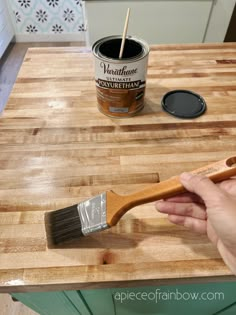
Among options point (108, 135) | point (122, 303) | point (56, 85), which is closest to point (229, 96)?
point (108, 135)

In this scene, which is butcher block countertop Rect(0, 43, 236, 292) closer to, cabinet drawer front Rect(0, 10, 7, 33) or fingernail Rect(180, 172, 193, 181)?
fingernail Rect(180, 172, 193, 181)

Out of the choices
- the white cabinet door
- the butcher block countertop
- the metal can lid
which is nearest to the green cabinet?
the butcher block countertop

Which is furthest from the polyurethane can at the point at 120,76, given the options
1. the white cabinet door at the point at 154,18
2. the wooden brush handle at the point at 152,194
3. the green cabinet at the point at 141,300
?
the white cabinet door at the point at 154,18

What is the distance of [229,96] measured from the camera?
615 mm

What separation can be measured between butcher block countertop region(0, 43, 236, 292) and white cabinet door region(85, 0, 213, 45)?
1.23 ft

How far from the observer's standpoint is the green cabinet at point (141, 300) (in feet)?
1.47

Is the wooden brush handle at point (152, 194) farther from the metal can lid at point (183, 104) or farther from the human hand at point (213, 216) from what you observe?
the metal can lid at point (183, 104)

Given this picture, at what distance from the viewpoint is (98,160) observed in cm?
48

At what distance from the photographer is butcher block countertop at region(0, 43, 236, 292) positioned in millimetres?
355

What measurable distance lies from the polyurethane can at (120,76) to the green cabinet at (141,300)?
36 centimetres

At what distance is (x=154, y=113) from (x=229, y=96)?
20cm

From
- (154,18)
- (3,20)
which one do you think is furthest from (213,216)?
(3,20)

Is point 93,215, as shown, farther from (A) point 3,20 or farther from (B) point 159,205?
(A) point 3,20

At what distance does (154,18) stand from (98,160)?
861 millimetres
